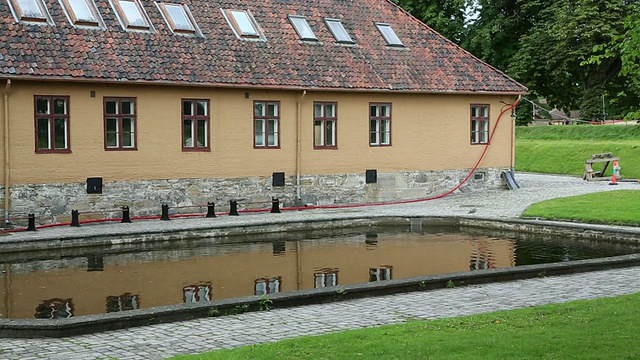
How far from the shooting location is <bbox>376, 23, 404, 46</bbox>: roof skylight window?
1128 inches

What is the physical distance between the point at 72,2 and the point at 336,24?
8679mm

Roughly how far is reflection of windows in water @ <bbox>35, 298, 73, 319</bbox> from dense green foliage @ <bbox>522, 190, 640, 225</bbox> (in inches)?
508

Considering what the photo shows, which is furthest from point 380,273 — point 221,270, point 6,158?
point 6,158

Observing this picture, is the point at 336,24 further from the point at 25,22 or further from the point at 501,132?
the point at 25,22

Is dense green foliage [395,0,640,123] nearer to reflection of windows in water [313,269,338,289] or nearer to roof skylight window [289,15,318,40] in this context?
roof skylight window [289,15,318,40]

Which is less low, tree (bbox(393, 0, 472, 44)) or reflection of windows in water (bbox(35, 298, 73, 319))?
tree (bbox(393, 0, 472, 44))

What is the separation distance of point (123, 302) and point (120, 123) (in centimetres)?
1074

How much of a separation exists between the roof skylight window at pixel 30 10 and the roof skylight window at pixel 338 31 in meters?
9.13

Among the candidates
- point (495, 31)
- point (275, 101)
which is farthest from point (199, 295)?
point (495, 31)

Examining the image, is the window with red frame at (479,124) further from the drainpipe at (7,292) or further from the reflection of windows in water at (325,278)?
the drainpipe at (7,292)

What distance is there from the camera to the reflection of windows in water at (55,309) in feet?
37.7

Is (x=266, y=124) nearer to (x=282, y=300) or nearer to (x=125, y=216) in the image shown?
(x=125, y=216)

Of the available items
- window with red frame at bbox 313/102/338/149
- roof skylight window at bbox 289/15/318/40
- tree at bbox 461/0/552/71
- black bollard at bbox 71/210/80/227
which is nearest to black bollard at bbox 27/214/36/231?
black bollard at bbox 71/210/80/227

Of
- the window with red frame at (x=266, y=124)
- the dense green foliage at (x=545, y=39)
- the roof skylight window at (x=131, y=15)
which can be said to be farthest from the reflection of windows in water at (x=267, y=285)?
the dense green foliage at (x=545, y=39)
